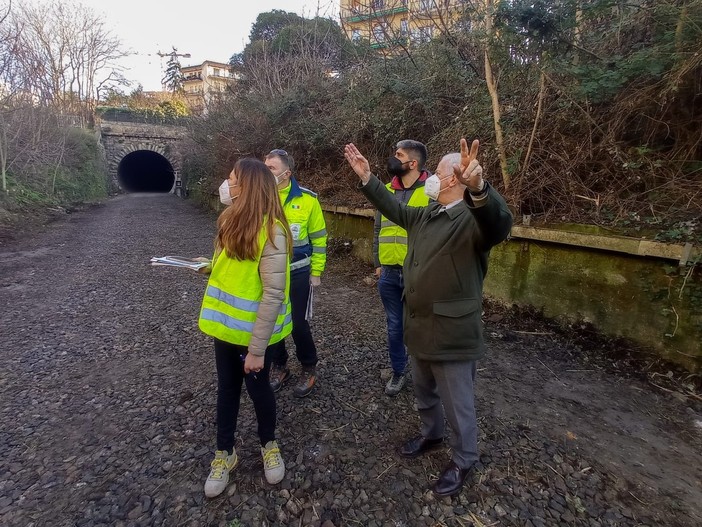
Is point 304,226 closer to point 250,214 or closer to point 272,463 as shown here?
point 250,214

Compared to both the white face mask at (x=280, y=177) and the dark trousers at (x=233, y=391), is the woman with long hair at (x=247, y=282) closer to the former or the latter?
the dark trousers at (x=233, y=391)

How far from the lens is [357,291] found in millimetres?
6406

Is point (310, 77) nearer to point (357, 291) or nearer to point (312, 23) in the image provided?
point (312, 23)

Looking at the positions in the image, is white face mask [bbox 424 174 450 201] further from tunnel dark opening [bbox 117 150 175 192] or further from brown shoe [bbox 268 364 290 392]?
tunnel dark opening [bbox 117 150 175 192]

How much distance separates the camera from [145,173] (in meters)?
39.6

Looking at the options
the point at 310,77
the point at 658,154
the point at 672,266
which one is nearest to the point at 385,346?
the point at 672,266

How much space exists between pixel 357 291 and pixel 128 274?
171 inches

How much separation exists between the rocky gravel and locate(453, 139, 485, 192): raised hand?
1808 millimetres

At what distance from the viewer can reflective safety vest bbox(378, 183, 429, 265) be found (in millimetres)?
3000

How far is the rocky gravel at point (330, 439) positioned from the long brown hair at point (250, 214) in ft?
4.76

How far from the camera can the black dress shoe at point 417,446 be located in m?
2.60

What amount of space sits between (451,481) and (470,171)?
1.78 m

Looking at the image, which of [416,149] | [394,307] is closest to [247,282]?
[394,307]

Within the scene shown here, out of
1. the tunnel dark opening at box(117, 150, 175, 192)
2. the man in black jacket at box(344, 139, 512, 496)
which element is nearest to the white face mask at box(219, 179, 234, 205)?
the man in black jacket at box(344, 139, 512, 496)
